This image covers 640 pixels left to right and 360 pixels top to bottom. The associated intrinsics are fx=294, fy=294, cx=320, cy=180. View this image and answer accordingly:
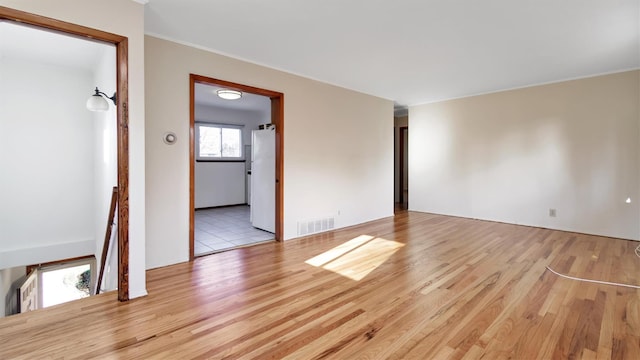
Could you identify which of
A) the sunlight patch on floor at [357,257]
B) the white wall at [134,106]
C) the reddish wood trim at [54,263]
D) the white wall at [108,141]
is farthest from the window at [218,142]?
the white wall at [134,106]

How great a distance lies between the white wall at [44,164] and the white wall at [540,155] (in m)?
6.47

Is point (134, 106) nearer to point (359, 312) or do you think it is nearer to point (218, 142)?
point (359, 312)

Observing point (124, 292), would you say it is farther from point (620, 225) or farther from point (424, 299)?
point (620, 225)

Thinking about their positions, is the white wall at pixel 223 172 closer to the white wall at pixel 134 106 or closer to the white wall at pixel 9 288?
the white wall at pixel 9 288

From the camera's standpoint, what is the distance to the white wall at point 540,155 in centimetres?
441

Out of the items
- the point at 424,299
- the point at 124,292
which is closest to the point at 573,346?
the point at 424,299

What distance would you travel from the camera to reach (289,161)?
4.40 m

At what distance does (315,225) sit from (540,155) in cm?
408

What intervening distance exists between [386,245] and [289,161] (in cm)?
A: 185

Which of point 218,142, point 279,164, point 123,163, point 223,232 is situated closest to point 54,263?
point 223,232

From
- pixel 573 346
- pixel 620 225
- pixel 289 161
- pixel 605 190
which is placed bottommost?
pixel 573 346

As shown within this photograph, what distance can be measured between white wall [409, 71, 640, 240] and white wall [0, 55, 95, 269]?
6467mm

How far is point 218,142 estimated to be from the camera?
781 centimetres

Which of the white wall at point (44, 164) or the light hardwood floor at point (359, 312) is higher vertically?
the white wall at point (44, 164)
